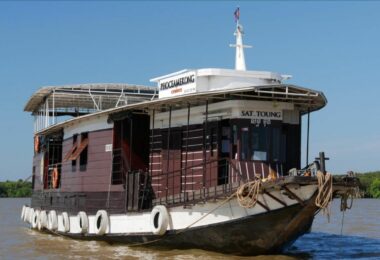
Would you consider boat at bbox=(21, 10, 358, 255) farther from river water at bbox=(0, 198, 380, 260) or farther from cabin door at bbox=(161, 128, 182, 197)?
river water at bbox=(0, 198, 380, 260)

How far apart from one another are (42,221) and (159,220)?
8.09 meters

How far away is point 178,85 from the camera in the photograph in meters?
14.8

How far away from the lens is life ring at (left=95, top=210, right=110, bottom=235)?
15.4 m

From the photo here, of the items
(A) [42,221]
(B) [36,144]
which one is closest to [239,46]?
(A) [42,221]

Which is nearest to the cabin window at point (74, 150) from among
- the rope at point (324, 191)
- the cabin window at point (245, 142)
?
the cabin window at point (245, 142)

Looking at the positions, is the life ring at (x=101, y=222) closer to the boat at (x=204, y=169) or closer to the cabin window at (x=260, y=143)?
the boat at (x=204, y=169)

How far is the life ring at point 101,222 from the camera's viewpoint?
15.4m

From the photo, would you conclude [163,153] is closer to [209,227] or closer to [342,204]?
[209,227]

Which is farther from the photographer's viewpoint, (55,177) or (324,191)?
(55,177)

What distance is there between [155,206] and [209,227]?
1508 millimetres

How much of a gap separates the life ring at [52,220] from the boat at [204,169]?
10.3 inches

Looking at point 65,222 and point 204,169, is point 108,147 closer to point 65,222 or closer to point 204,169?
point 65,222

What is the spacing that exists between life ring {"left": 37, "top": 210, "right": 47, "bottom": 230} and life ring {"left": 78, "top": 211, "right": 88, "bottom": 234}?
3851mm

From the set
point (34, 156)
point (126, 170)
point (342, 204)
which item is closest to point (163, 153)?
point (126, 170)
